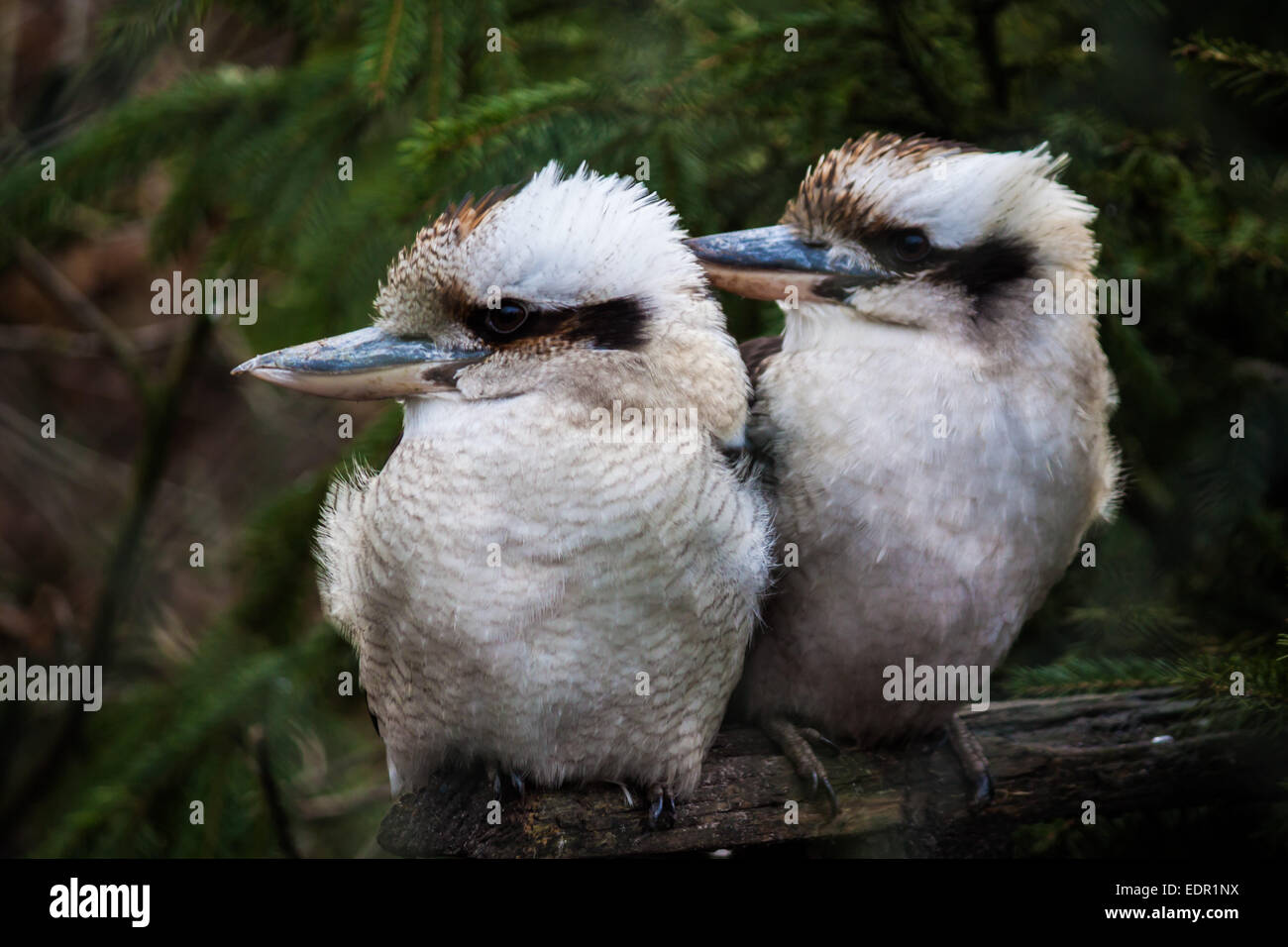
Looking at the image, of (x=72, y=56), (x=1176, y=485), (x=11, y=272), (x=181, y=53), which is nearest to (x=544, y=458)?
(x=1176, y=485)

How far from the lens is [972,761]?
178 centimetres

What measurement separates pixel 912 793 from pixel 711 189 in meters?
1.05

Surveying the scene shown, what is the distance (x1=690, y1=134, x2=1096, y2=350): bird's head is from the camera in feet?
5.25

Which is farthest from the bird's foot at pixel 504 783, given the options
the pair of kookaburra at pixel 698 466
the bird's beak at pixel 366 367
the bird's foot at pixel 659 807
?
the bird's beak at pixel 366 367

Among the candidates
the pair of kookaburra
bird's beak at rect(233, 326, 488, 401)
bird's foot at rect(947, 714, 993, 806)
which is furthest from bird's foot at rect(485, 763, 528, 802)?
bird's foot at rect(947, 714, 993, 806)

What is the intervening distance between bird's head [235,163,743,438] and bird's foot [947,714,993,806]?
28.6 inches

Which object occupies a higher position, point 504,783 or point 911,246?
point 911,246

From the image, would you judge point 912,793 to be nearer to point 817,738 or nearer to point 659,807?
point 817,738

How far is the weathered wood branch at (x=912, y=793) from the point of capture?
1516 mm

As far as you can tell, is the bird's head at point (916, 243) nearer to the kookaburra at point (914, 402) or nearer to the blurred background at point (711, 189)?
the kookaburra at point (914, 402)

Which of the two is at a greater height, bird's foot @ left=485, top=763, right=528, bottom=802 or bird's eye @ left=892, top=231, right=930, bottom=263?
bird's eye @ left=892, top=231, right=930, bottom=263

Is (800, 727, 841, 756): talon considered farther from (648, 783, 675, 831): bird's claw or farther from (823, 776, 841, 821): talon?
(648, 783, 675, 831): bird's claw

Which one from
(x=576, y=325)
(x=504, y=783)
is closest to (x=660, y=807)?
(x=504, y=783)
